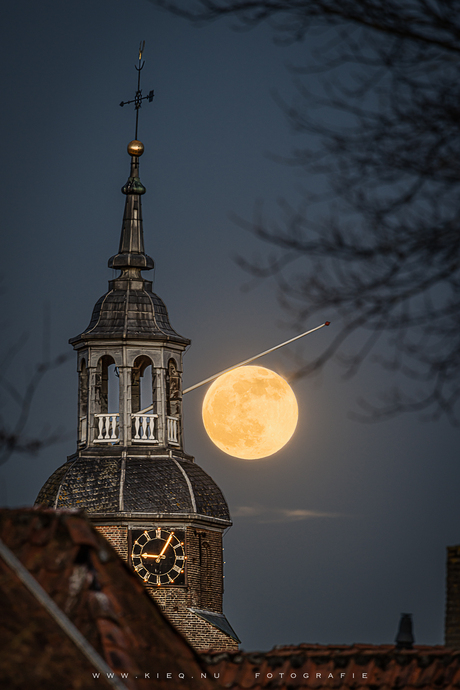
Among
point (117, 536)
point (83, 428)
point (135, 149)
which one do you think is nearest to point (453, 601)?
point (117, 536)

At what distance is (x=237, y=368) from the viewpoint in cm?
4778

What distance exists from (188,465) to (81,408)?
4.20 metres

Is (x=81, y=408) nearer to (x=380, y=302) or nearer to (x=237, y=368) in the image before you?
(x=237, y=368)

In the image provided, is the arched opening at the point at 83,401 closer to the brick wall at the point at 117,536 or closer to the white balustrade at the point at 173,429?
the white balustrade at the point at 173,429

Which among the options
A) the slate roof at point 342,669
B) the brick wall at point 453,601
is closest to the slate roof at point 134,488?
the brick wall at point 453,601

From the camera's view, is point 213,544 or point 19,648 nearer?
point 19,648

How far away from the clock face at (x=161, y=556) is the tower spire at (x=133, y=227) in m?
10.2

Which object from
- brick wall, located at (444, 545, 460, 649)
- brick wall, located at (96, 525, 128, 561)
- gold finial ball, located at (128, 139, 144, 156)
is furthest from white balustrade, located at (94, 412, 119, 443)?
brick wall, located at (444, 545, 460, 649)

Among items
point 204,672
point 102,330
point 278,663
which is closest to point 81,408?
point 102,330

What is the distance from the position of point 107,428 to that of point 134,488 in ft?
11.4

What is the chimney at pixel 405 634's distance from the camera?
17.1m

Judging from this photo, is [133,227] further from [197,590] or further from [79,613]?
[79,613]

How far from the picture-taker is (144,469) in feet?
147

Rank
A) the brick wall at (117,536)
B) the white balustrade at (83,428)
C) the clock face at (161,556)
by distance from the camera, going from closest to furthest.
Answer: the brick wall at (117,536), the clock face at (161,556), the white balustrade at (83,428)
